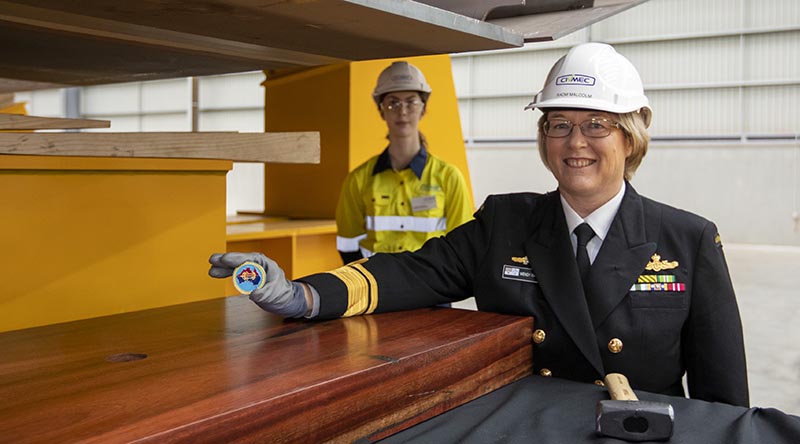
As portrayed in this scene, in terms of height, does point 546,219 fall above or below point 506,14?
below

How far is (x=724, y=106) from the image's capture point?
13336mm

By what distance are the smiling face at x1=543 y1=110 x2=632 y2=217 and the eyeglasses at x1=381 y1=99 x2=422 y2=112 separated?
179 centimetres

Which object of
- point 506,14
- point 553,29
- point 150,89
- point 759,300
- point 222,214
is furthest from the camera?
point 150,89

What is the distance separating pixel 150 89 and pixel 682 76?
44.5ft

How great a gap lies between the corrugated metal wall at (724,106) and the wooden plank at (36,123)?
12585 mm

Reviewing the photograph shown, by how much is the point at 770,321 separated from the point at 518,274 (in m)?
6.16

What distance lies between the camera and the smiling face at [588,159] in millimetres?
1689

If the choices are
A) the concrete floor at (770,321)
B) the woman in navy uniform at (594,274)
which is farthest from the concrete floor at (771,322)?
the woman in navy uniform at (594,274)

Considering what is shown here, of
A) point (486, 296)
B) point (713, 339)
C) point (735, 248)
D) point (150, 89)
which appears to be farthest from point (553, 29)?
point (150, 89)

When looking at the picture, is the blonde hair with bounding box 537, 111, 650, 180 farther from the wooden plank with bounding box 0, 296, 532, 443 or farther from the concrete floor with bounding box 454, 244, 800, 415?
the concrete floor with bounding box 454, 244, 800, 415

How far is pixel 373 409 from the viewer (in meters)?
1.14

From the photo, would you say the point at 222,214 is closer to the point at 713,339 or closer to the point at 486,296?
the point at 486,296

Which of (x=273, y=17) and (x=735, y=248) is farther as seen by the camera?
(x=735, y=248)

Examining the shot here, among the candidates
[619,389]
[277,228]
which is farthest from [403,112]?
Answer: [619,389]
